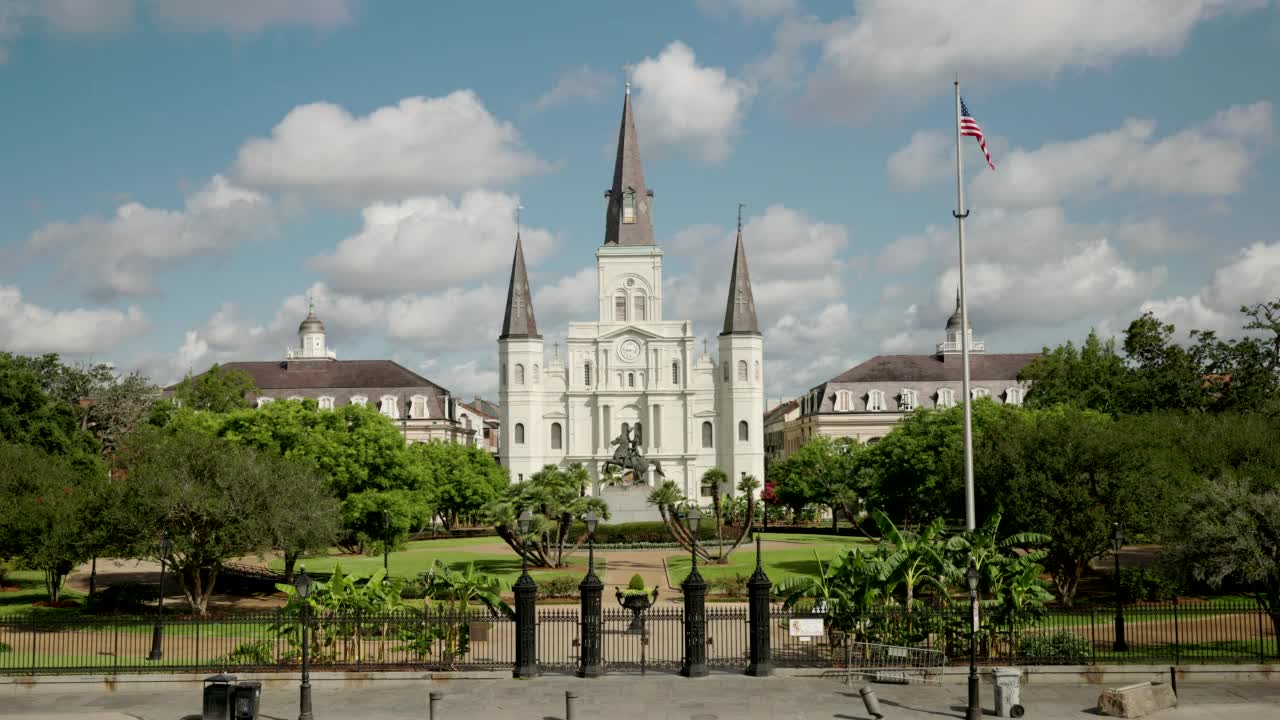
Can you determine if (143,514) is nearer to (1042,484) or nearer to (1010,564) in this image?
(1010,564)

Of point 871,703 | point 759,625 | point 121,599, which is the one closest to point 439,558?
point 121,599

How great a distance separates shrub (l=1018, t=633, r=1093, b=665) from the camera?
25281mm

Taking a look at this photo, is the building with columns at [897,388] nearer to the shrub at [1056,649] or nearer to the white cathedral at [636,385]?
the white cathedral at [636,385]

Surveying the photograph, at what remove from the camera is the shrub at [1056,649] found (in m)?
25.3

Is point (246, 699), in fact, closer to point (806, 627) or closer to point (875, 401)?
point (806, 627)

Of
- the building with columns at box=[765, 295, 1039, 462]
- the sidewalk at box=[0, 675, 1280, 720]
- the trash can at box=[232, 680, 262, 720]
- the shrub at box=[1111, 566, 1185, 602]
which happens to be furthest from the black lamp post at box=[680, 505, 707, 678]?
the building with columns at box=[765, 295, 1039, 462]

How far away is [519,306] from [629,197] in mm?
14433

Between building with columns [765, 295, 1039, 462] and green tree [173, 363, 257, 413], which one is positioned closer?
green tree [173, 363, 257, 413]

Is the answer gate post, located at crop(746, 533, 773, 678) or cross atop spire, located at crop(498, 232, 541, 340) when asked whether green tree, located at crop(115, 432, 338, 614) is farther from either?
cross atop spire, located at crop(498, 232, 541, 340)

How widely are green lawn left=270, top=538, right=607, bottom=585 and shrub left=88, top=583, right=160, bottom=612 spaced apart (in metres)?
8.17

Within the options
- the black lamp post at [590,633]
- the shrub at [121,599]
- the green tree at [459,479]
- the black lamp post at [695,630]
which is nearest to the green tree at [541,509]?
the shrub at [121,599]

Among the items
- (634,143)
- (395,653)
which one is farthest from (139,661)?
(634,143)

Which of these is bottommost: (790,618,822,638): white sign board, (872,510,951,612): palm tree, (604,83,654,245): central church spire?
(790,618,822,638): white sign board

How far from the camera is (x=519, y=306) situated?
333 ft
